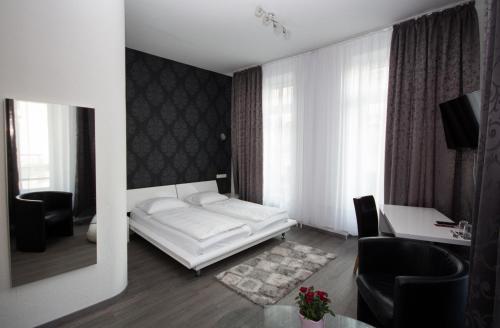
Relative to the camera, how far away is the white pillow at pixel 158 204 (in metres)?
3.63

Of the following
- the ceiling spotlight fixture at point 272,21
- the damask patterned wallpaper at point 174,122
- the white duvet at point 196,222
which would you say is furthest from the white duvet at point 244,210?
the ceiling spotlight fixture at point 272,21

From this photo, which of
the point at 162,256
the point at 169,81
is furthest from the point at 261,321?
the point at 169,81

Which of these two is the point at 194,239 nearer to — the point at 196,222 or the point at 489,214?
the point at 196,222

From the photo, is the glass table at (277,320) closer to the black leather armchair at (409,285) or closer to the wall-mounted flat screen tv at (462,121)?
the black leather armchair at (409,285)

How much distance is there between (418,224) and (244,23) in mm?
3010

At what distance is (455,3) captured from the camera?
2695 millimetres

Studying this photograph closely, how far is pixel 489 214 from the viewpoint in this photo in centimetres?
68

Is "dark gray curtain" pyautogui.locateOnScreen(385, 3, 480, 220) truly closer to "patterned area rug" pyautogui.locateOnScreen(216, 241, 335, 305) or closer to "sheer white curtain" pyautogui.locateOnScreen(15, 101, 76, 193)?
"patterned area rug" pyautogui.locateOnScreen(216, 241, 335, 305)

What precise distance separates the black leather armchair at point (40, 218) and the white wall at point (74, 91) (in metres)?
0.09

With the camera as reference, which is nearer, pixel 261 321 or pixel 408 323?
pixel 408 323

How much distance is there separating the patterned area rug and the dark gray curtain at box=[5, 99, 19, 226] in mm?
1886

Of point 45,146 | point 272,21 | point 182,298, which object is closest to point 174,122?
point 272,21

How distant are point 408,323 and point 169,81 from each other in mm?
4510

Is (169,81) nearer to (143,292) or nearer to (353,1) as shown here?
(353,1)
